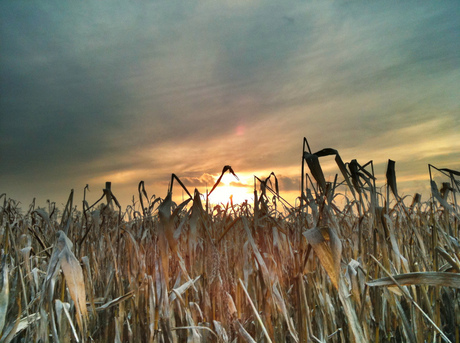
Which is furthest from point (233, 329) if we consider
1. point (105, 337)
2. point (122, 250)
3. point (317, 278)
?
point (122, 250)

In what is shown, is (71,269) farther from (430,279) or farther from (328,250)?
(430,279)

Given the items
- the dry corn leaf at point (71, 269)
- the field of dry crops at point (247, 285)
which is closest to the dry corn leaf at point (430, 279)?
the field of dry crops at point (247, 285)

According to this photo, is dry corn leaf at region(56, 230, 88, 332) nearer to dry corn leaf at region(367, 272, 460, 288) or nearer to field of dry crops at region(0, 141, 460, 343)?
field of dry crops at region(0, 141, 460, 343)

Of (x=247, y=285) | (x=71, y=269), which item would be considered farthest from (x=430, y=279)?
(x=71, y=269)

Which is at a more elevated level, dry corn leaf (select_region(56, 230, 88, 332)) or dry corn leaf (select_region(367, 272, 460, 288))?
dry corn leaf (select_region(56, 230, 88, 332))

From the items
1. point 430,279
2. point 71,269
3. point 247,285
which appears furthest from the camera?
point 247,285

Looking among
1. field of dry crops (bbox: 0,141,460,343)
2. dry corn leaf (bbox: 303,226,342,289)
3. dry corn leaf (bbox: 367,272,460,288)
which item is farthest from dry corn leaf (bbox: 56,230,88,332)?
dry corn leaf (bbox: 367,272,460,288)

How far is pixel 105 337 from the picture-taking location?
226 centimetres

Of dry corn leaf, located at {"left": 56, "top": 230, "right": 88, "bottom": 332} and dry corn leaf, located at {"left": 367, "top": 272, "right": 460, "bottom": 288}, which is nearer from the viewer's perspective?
dry corn leaf, located at {"left": 367, "top": 272, "right": 460, "bottom": 288}

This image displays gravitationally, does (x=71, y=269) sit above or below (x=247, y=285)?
above

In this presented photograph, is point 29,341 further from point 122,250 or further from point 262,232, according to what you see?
point 262,232

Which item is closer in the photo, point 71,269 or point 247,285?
point 71,269

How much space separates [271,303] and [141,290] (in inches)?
31.9

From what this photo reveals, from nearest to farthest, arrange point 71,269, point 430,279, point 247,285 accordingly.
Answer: point 430,279
point 71,269
point 247,285
